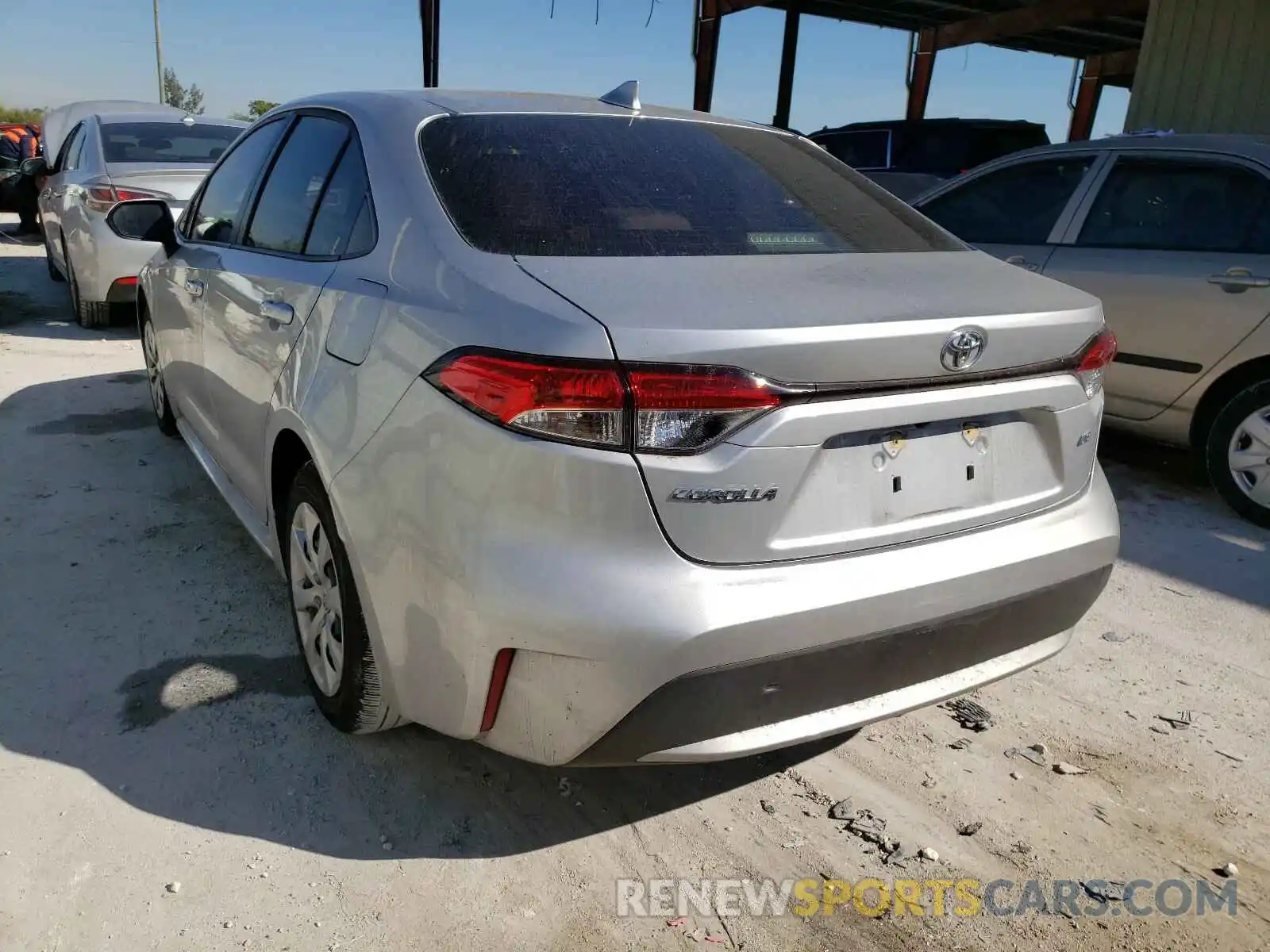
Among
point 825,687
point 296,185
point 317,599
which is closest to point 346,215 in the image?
point 296,185

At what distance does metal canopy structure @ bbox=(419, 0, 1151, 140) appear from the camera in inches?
562

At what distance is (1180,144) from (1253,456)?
59.0 inches

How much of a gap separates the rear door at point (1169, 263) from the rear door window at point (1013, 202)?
177 mm

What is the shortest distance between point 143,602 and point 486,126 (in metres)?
1.95

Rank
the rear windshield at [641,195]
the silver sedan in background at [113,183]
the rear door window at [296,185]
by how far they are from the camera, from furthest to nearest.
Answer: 1. the silver sedan in background at [113,183]
2. the rear door window at [296,185]
3. the rear windshield at [641,195]

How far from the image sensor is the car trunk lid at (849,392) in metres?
1.71

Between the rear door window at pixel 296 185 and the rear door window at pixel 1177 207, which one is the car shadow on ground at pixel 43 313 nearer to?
the rear door window at pixel 296 185

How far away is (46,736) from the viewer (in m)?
2.51

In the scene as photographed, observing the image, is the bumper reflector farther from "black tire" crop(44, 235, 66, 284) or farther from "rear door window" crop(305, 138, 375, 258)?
"black tire" crop(44, 235, 66, 284)

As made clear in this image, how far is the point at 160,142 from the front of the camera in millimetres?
7945

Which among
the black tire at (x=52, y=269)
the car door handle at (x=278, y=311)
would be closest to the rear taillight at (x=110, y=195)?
the black tire at (x=52, y=269)

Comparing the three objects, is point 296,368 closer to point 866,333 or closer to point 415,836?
point 415,836

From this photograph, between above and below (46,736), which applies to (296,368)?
above

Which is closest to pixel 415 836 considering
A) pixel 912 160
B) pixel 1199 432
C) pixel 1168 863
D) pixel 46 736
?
pixel 46 736
